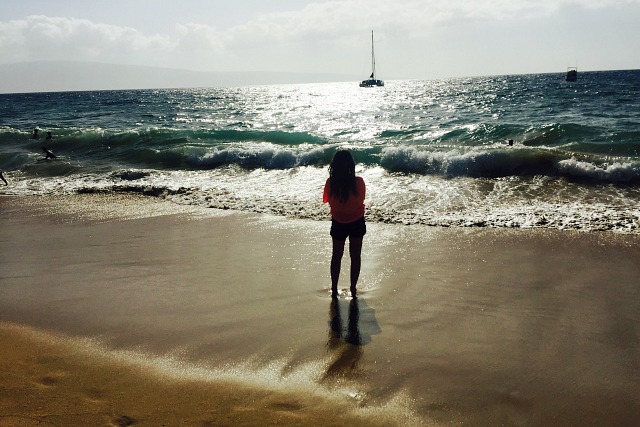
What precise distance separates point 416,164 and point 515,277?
27.1ft

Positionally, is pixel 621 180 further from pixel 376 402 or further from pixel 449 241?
pixel 376 402

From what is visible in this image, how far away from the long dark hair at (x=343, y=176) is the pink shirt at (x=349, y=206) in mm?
60

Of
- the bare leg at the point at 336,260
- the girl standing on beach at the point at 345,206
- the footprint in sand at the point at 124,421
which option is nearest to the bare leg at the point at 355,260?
the girl standing on beach at the point at 345,206

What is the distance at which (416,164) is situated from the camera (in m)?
14.0

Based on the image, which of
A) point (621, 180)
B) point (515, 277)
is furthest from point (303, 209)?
point (621, 180)

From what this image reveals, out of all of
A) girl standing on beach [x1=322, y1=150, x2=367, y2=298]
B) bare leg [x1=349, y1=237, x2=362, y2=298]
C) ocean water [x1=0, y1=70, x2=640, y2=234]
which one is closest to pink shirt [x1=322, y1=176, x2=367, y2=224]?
girl standing on beach [x1=322, y1=150, x2=367, y2=298]

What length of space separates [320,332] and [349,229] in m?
1.31

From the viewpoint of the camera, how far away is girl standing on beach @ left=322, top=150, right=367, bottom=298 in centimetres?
527

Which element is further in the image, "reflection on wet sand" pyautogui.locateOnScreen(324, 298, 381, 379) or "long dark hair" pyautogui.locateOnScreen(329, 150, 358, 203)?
"long dark hair" pyautogui.locateOnScreen(329, 150, 358, 203)

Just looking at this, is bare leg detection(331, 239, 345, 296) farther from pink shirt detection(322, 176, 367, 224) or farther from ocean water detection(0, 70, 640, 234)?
ocean water detection(0, 70, 640, 234)

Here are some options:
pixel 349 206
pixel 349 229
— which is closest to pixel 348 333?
pixel 349 229

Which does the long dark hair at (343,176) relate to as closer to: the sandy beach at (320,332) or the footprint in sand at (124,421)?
the sandy beach at (320,332)

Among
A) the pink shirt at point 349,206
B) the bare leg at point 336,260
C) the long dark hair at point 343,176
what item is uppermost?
the long dark hair at point 343,176

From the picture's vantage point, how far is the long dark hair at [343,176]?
17.3 feet
